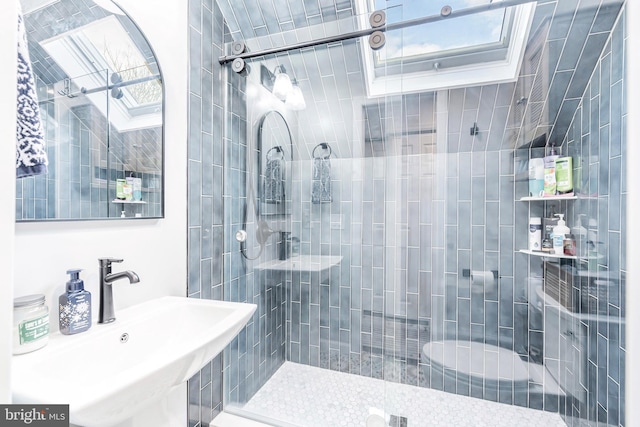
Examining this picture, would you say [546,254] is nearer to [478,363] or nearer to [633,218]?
[633,218]

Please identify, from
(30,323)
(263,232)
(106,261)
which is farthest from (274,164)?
(30,323)

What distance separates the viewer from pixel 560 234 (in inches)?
62.0

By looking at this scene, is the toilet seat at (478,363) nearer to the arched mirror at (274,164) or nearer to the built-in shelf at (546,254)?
the built-in shelf at (546,254)

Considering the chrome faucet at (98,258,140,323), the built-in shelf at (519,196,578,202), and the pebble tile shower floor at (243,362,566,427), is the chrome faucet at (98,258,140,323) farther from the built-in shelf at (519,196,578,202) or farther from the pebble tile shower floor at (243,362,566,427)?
the built-in shelf at (519,196,578,202)

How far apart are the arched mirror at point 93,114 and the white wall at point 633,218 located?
1771 mm

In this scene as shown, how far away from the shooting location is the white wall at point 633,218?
42.5 inches

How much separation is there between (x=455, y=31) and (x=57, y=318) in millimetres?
2003

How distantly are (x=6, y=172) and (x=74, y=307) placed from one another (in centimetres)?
55

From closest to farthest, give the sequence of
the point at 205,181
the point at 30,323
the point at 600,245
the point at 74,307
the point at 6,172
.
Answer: the point at 6,172 → the point at 30,323 → the point at 74,307 → the point at 600,245 → the point at 205,181

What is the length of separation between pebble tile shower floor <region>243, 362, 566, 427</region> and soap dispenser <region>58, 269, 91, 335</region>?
1.03 metres

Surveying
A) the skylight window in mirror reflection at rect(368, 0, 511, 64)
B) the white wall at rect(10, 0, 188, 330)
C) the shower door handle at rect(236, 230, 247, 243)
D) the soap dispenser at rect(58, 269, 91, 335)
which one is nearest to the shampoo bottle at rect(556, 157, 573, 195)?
the skylight window in mirror reflection at rect(368, 0, 511, 64)

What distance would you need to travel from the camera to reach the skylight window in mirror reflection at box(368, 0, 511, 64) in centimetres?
133

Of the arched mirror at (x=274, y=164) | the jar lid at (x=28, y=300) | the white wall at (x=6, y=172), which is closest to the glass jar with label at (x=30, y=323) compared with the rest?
the jar lid at (x=28, y=300)

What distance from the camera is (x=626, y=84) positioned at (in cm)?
113
